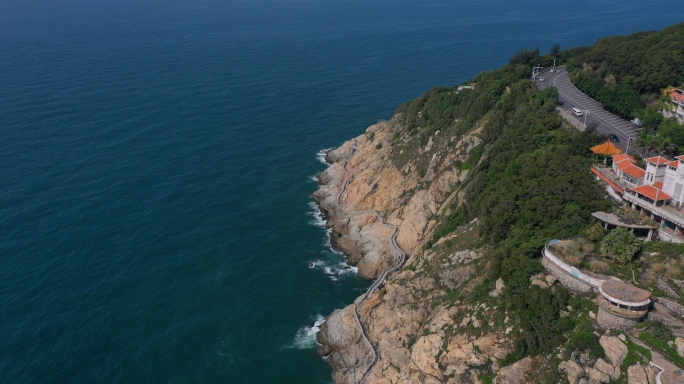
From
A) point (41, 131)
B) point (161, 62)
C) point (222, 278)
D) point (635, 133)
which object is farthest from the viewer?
point (161, 62)

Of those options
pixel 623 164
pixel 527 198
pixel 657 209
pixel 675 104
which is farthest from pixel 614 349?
pixel 675 104

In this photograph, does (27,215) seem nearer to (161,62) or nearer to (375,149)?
(375,149)

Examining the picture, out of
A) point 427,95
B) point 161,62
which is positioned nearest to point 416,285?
point 427,95

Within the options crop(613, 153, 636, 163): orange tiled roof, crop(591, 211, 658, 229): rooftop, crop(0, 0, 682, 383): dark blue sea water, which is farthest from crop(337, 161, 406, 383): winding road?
crop(613, 153, 636, 163): orange tiled roof

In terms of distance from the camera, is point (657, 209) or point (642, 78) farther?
point (642, 78)

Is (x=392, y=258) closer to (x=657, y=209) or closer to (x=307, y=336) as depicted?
(x=307, y=336)

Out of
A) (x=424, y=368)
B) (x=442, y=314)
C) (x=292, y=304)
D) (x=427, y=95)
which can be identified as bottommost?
(x=292, y=304)
